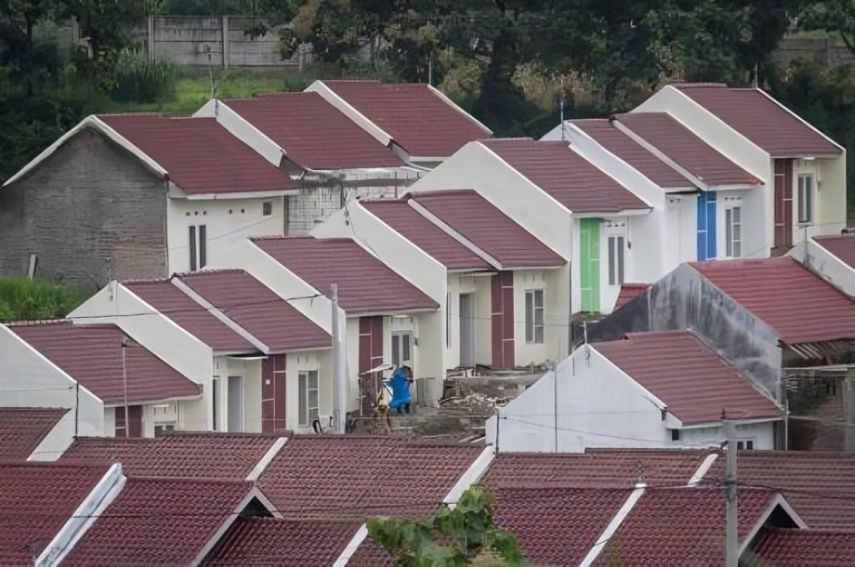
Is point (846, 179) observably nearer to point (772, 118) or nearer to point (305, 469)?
point (772, 118)

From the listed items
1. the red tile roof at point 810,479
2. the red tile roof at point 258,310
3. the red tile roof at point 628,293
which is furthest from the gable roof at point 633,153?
the red tile roof at point 810,479

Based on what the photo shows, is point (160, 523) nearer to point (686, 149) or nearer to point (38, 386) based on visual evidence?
point (38, 386)

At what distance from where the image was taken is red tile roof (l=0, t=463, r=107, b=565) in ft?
112

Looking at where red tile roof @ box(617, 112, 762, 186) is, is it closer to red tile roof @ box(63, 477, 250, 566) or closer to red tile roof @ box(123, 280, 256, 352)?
red tile roof @ box(123, 280, 256, 352)

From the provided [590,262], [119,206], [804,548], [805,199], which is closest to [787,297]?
[590,262]

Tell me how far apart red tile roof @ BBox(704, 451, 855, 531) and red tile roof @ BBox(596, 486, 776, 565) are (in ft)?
9.05

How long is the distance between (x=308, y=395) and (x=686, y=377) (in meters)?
8.26

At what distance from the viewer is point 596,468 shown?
3747cm

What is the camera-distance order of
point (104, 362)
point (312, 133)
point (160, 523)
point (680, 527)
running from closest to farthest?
1. point (680, 527)
2. point (160, 523)
3. point (104, 362)
4. point (312, 133)

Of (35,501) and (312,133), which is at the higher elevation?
(312,133)

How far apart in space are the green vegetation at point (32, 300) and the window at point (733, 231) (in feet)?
43.3

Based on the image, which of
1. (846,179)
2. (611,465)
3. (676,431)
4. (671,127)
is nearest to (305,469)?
(611,465)

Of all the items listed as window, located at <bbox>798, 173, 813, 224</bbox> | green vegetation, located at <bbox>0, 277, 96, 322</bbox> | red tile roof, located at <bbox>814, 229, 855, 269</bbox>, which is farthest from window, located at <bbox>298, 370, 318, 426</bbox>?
window, located at <bbox>798, 173, 813, 224</bbox>

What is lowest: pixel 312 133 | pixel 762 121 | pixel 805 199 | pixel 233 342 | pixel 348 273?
pixel 233 342
